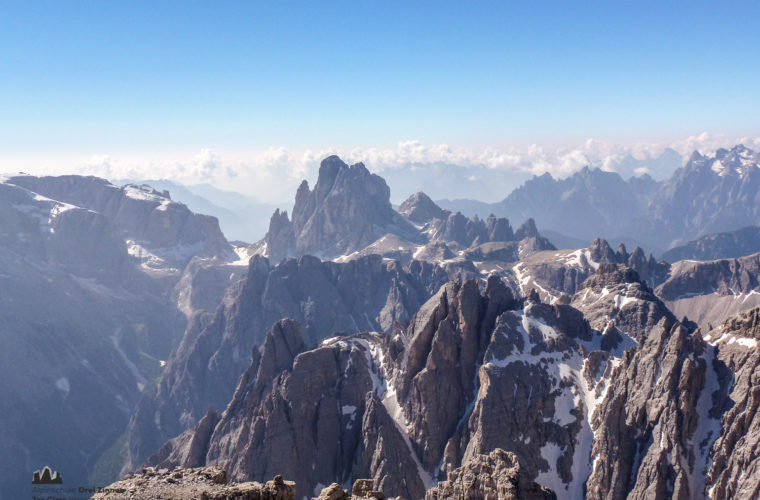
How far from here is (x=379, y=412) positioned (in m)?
140

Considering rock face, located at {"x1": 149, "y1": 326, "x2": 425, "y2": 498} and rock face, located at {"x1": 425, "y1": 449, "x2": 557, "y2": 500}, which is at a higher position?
rock face, located at {"x1": 425, "y1": 449, "x2": 557, "y2": 500}

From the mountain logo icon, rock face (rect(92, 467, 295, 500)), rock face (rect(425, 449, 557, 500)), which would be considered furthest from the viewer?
rock face (rect(425, 449, 557, 500))

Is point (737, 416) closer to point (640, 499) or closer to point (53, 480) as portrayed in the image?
point (640, 499)

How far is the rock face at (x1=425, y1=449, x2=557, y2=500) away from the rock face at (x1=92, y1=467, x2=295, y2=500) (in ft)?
96.8

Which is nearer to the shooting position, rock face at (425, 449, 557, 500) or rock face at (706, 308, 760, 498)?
Answer: rock face at (425, 449, 557, 500)

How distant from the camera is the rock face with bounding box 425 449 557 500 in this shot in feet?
210

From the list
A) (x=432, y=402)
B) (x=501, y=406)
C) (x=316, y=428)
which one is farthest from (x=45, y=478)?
(x=432, y=402)

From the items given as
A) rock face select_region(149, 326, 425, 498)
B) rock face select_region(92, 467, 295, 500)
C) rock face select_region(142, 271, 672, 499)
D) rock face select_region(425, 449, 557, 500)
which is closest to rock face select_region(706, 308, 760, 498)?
rock face select_region(142, 271, 672, 499)

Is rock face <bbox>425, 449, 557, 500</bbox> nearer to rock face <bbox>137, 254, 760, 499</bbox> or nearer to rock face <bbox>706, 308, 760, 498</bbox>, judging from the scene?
rock face <bbox>137, 254, 760, 499</bbox>

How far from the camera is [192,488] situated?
1759 inches

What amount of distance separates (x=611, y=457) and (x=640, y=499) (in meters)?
9.86

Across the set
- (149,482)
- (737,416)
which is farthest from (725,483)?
(149,482)

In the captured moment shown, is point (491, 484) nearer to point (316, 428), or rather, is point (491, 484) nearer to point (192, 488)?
point (192, 488)

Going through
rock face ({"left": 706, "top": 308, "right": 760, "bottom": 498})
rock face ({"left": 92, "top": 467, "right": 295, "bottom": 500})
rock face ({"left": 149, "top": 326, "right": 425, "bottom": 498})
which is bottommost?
rock face ({"left": 149, "top": 326, "right": 425, "bottom": 498})
